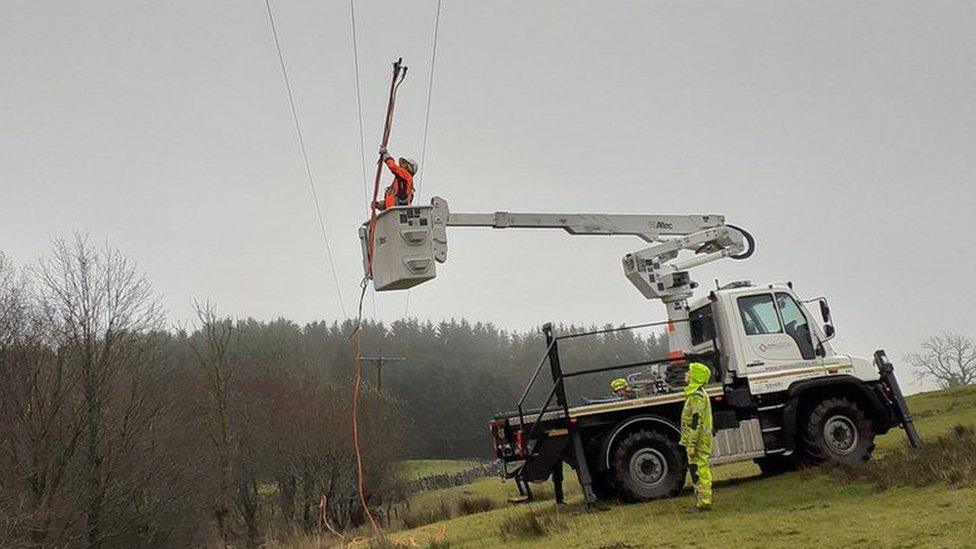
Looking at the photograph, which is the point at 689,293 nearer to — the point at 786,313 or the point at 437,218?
the point at 786,313

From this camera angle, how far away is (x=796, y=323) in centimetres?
1194

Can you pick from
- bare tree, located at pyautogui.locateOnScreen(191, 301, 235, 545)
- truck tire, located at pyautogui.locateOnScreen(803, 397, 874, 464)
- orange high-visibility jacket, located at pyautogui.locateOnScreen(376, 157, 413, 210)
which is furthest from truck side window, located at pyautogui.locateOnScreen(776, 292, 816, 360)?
bare tree, located at pyautogui.locateOnScreen(191, 301, 235, 545)

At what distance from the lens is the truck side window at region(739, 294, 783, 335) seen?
11.8 meters

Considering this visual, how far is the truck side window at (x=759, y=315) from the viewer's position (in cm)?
1181

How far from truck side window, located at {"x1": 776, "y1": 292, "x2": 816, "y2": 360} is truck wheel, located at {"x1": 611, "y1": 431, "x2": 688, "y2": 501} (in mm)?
2601

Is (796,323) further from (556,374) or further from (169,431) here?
(169,431)

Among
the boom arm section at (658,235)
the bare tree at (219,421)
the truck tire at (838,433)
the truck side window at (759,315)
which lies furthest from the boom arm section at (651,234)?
the bare tree at (219,421)

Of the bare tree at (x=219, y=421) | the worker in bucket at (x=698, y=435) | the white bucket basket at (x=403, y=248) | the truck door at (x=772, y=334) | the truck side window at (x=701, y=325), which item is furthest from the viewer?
the bare tree at (x=219, y=421)

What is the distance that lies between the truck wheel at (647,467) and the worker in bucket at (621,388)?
0.88 meters

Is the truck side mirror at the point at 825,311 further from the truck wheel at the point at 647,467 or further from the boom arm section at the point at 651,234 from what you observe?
the truck wheel at the point at 647,467

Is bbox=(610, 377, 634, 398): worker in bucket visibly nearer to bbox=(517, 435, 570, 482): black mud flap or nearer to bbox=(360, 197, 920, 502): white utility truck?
bbox=(360, 197, 920, 502): white utility truck

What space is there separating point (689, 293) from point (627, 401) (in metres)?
2.71

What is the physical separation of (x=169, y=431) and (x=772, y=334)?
23.8 metres

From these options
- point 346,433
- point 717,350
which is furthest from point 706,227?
point 346,433
